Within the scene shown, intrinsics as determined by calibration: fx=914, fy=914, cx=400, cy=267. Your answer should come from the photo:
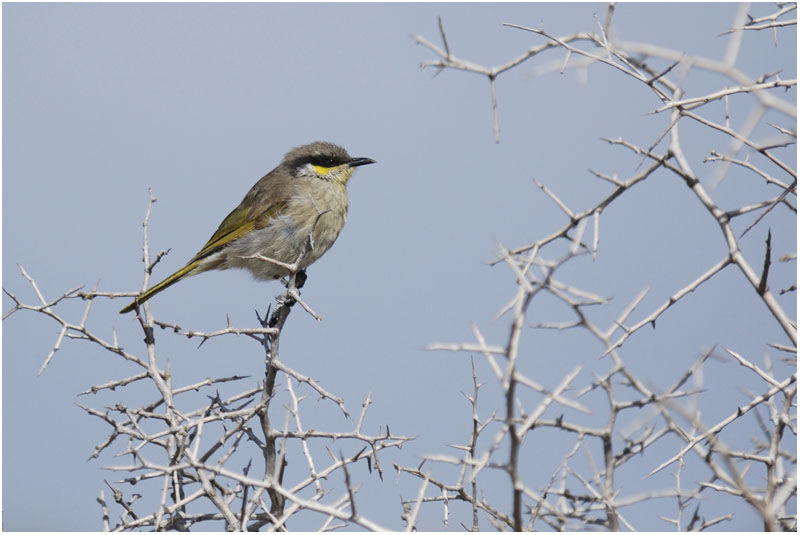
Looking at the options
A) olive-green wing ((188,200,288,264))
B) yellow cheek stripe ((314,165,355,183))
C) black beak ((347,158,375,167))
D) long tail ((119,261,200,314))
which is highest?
black beak ((347,158,375,167))

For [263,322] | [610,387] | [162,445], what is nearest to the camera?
[610,387]

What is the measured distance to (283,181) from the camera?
8078 mm

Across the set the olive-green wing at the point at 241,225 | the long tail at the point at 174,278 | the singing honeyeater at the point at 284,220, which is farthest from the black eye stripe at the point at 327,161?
the long tail at the point at 174,278

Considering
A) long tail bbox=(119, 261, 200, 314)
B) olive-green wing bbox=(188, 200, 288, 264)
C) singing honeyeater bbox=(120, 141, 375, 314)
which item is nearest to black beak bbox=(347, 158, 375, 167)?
singing honeyeater bbox=(120, 141, 375, 314)

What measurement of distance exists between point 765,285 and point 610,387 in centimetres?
84

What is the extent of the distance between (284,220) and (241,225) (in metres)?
0.41

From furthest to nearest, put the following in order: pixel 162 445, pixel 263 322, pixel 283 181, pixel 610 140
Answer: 1. pixel 283 181
2. pixel 263 322
3. pixel 162 445
4. pixel 610 140

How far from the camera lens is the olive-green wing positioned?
768cm

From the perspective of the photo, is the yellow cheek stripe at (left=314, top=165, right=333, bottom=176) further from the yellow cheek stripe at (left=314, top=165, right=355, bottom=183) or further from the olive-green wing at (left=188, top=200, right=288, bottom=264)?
the olive-green wing at (left=188, top=200, right=288, bottom=264)

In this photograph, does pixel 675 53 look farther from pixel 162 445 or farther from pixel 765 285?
pixel 162 445

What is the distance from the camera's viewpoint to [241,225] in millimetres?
7793

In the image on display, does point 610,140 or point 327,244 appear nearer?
point 610,140

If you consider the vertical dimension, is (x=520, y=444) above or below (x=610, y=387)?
below

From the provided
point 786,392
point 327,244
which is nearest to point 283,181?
point 327,244
